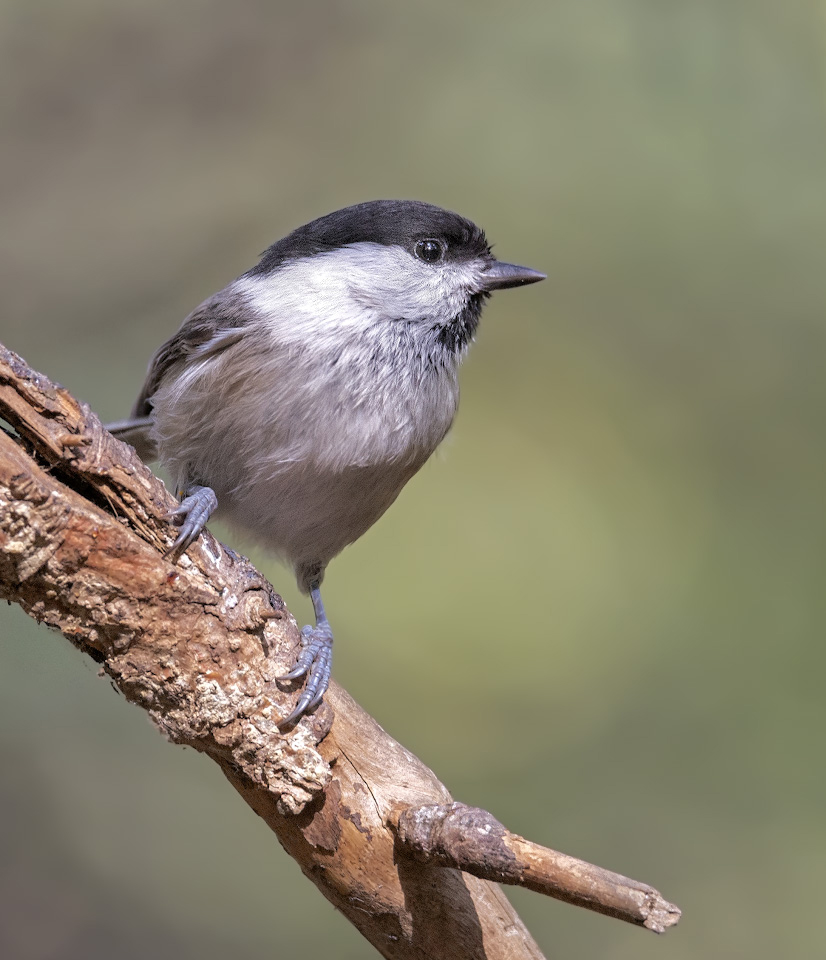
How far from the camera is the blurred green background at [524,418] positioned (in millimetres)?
2863

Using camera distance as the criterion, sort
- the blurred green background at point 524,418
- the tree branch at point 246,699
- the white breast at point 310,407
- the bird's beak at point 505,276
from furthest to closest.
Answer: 1. the blurred green background at point 524,418
2. the bird's beak at point 505,276
3. the white breast at point 310,407
4. the tree branch at point 246,699

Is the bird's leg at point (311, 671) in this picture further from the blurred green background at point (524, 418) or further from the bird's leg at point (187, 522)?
the blurred green background at point (524, 418)

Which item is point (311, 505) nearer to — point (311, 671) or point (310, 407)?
point (310, 407)

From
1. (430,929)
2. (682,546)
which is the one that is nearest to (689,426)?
(682,546)

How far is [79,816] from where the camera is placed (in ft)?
9.62

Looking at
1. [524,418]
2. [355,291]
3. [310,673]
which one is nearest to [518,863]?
[310,673]

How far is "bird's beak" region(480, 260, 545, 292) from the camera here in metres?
1.87

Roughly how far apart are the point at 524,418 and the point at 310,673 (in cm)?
191

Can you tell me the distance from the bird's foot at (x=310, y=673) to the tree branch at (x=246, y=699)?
2 cm

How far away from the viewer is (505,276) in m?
1.88

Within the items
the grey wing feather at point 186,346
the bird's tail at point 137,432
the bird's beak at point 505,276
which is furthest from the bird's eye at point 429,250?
the bird's tail at point 137,432

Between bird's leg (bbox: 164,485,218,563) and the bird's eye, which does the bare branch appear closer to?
bird's leg (bbox: 164,485,218,563)

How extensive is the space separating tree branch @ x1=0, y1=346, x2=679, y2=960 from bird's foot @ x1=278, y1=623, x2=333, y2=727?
0.05 ft

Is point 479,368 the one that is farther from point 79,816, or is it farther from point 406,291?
point 79,816
